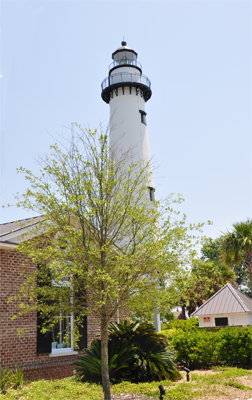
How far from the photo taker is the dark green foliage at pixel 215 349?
1196cm

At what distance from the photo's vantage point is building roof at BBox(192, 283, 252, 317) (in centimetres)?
2170

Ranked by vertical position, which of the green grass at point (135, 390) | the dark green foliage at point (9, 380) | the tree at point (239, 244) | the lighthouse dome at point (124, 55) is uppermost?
the lighthouse dome at point (124, 55)

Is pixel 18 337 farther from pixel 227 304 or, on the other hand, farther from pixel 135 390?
pixel 227 304

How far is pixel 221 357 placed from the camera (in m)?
12.1

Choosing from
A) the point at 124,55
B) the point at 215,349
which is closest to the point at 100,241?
the point at 215,349

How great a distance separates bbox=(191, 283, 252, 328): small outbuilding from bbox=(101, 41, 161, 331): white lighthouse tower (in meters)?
8.49

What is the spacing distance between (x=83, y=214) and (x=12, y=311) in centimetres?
431

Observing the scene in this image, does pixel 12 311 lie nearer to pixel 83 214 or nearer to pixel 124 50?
pixel 83 214

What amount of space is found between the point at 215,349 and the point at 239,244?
1221cm

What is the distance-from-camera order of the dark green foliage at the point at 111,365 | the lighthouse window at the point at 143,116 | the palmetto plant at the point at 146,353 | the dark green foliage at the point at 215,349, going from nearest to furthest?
the dark green foliage at the point at 111,365 < the palmetto plant at the point at 146,353 < the dark green foliage at the point at 215,349 < the lighthouse window at the point at 143,116

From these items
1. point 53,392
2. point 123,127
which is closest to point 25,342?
point 53,392

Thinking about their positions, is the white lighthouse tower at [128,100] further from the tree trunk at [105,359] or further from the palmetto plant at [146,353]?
the tree trunk at [105,359]

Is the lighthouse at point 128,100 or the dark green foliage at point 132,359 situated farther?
the lighthouse at point 128,100

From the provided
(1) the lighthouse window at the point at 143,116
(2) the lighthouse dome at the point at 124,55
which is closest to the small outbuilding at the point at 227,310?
(1) the lighthouse window at the point at 143,116
